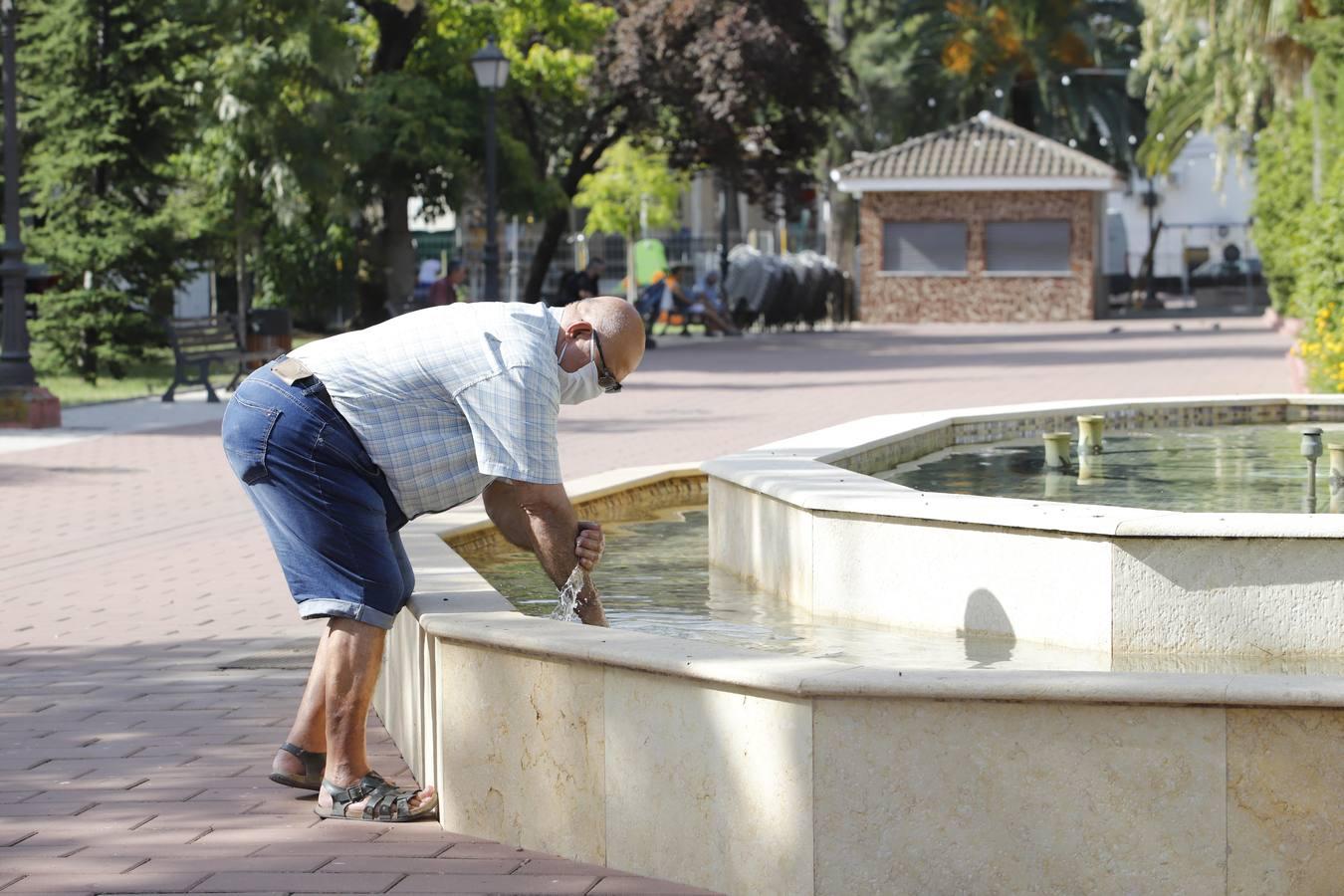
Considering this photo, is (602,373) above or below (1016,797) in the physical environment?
above

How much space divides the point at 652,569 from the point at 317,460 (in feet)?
11.4

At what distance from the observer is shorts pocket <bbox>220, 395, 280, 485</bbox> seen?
4.59 m

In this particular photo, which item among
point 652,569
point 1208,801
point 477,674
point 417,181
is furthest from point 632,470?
point 417,181

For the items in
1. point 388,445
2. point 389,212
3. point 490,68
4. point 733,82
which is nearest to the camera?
point 388,445

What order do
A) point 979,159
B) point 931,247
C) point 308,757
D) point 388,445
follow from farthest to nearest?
point 931,247 < point 979,159 < point 308,757 < point 388,445

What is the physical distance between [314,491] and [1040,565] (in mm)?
2538

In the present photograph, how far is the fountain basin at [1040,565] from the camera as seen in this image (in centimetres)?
589

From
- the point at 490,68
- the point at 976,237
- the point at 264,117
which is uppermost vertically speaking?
the point at 490,68

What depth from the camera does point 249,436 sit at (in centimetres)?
461

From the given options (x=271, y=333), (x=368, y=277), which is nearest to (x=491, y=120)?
(x=271, y=333)

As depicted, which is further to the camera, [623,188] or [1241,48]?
[623,188]

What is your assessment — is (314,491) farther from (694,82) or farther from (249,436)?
(694,82)

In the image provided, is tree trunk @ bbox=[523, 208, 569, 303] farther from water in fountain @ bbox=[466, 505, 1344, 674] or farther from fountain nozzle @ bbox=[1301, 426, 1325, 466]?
fountain nozzle @ bbox=[1301, 426, 1325, 466]

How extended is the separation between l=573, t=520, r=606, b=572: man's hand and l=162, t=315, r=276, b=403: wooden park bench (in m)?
15.5
